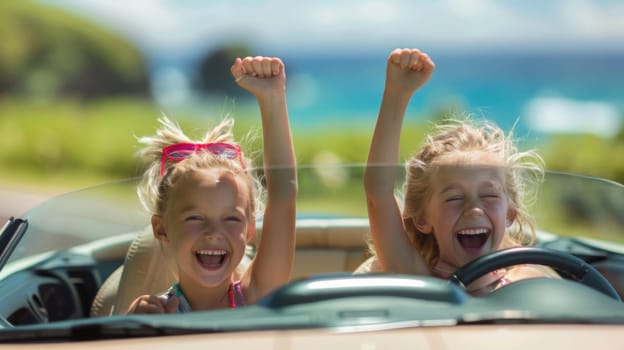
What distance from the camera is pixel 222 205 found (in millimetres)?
2033

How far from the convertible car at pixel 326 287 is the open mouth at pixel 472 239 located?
0.18 meters

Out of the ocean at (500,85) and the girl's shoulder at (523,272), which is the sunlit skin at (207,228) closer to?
the girl's shoulder at (523,272)

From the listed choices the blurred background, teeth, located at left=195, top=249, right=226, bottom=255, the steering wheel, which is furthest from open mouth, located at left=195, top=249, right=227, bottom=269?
the blurred background

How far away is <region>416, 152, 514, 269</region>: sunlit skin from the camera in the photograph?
2.11m

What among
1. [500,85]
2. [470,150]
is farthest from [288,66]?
[470,150]

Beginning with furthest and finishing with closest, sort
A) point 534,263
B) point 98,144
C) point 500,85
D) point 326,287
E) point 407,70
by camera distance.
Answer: point 500,85 → point 98,144 → point 407,70 → point 534,263 → point 326,287

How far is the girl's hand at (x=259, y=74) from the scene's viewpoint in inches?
86.4

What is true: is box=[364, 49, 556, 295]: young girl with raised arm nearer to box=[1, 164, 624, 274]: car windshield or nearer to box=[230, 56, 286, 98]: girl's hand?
box=[1, 164, 624, 274]: car windshield

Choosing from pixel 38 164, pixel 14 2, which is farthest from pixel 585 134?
pixel 14 2

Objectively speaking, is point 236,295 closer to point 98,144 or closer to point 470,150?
point 470,150

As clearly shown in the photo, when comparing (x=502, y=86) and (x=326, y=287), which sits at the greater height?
(x=326, y=287)

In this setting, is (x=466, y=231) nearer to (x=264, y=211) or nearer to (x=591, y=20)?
(x=264, y=211)

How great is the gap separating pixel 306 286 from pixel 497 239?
0.69m

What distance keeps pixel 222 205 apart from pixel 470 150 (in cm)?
68
